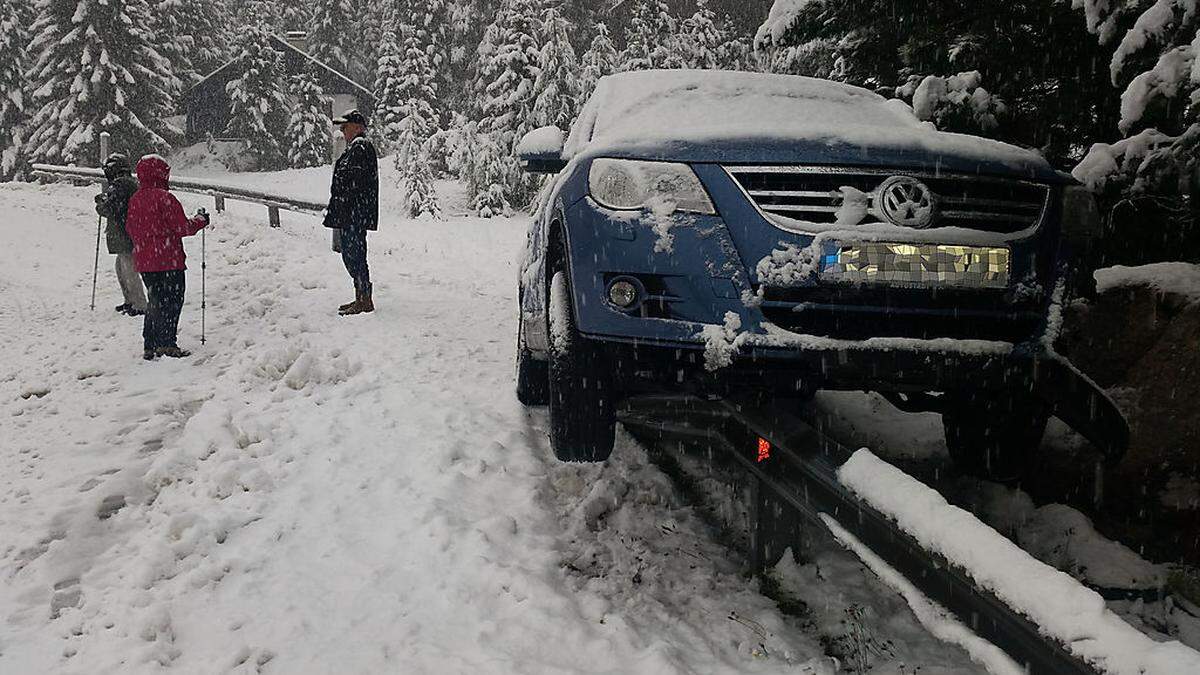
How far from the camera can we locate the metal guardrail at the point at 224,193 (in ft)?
63.3

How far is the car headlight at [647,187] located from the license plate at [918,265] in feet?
1.64

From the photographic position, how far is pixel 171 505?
162 inches

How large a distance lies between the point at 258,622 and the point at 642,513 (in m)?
1.79

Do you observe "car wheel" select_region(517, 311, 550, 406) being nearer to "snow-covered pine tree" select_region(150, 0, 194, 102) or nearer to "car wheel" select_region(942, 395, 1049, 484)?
"car wheel" select_region(942, 395, 1049, 484)

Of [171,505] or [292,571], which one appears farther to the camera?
[171,505]

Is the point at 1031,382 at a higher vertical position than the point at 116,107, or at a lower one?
lower

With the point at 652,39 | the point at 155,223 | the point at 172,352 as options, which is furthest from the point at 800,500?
the point at 652,39

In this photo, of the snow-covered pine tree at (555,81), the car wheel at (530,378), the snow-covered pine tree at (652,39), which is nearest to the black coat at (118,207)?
the car wheel at (530,378)

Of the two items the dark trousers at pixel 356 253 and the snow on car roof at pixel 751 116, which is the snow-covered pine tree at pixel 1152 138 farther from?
the dark trousers at pixel 356 253

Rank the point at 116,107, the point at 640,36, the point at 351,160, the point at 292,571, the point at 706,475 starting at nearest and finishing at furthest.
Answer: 1. the point at 292,571
2. the point at 706,475
3. the point at 351,160
4. the point at 640,36
5. the point at 116,107

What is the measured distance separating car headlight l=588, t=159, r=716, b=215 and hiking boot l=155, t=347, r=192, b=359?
574 cm

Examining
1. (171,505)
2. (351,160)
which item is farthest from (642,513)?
(351,160)

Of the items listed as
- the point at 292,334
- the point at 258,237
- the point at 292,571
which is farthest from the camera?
the point at 258,237

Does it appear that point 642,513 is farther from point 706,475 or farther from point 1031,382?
point 1031,382
